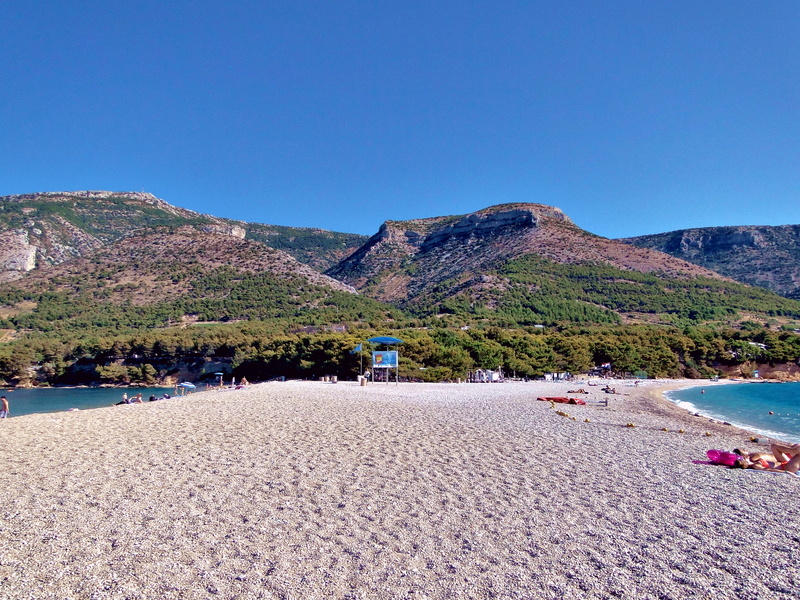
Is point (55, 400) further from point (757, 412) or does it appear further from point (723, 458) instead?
point (757, 412)

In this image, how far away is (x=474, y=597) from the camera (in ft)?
13.4

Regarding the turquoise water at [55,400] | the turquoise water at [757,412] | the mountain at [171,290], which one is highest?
the mountain at [171,290]

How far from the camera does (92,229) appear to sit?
4151 inches

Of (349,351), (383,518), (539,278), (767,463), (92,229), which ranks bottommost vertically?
(767,463)

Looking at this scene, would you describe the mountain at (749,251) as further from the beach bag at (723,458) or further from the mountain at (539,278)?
the beach bag at (723,458)

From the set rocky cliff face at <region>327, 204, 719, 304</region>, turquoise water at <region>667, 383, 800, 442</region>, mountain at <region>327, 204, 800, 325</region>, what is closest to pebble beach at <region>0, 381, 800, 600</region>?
turquoise water at <region>667, 383, 800, 442</region>

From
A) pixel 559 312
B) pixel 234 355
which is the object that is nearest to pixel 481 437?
pixel 234 355

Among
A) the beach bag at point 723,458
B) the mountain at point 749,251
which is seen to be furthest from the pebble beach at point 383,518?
the mountain at point 749,251

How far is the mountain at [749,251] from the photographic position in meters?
98.6

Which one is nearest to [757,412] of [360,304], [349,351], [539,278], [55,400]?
[349,351]

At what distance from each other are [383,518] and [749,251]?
13106 cm

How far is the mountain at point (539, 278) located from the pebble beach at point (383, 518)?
188ft

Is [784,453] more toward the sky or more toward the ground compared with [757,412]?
more toward the sky

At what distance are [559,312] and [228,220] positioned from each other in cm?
10084
